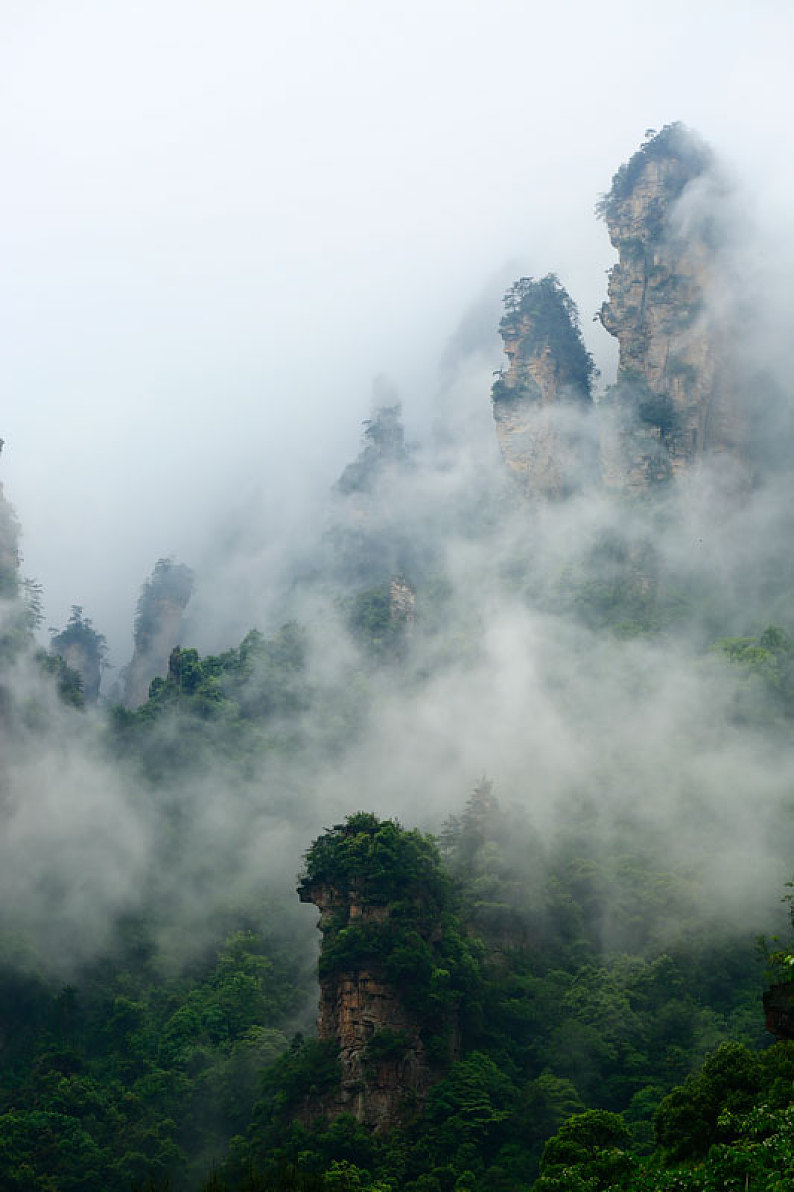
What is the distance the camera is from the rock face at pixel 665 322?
7550cm

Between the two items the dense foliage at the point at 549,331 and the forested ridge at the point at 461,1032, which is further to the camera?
the dense foliage at the point at 549,331

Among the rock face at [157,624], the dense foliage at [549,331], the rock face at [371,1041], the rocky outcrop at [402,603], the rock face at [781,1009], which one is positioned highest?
the dense foliage at [549,331]

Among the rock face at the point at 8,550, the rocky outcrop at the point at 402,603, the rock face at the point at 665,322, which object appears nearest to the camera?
the rock face at the point at 8,550

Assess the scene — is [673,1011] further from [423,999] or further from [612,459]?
[612,459]

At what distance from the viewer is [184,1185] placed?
128ft

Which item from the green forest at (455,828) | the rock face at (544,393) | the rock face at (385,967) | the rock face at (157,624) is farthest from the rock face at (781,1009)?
the rock face at (157,624)

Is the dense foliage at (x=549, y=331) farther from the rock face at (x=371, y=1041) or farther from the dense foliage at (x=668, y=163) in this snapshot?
the rock face at (x=371, y=1041)

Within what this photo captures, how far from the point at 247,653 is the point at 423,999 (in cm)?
3816

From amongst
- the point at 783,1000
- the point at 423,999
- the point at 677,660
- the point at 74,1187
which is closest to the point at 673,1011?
the point at 423,999

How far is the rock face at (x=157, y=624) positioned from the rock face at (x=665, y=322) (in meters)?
37.1

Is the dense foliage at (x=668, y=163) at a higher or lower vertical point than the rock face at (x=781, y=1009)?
higher

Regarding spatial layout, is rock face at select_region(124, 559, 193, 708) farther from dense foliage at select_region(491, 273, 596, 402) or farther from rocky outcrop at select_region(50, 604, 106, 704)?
dense foliage at select_region(491, 273, 596, 402)

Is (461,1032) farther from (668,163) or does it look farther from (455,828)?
(668,163)

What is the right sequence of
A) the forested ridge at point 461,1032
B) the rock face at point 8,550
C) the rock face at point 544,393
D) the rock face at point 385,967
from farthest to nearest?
the rock face at point 544,393 → the rock face at point 8,550 → the rock face at point 385,967 → the forested ridge at point 461,1032
